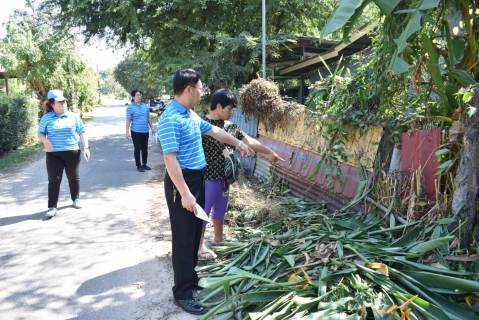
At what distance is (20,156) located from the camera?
11469 mm

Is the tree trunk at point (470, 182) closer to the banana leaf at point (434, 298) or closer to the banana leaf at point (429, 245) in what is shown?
the banana leaf at point (429, 245)

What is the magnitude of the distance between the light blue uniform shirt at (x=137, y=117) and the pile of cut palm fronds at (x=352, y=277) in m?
5.83

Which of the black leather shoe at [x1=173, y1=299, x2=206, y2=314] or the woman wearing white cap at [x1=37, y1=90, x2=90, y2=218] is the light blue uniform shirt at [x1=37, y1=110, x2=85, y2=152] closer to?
the woman wearing white cap at [x1=37, y1=90, x2=90, y2=218]

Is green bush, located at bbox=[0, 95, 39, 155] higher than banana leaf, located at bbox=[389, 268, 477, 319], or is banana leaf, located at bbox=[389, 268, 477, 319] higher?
green bush, located at bbox=[0, 95, 39, 155]

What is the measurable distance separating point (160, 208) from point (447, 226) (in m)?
4.49

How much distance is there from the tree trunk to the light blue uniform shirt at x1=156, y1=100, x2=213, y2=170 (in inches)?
86.9

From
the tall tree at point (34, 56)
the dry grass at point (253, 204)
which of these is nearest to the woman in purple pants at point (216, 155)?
the dry grass at point (253, 204)

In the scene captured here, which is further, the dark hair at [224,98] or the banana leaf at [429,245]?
the dark hair at [224,98]

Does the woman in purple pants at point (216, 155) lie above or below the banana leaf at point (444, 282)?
above

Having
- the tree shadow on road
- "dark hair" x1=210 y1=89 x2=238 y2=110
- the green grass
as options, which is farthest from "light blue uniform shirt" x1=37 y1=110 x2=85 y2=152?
the green grass

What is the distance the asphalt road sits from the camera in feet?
11.5

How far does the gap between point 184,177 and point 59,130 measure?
3.45 meters

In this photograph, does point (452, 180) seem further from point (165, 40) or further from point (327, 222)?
point (165, 40)

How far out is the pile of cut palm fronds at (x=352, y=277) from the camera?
259 cm
